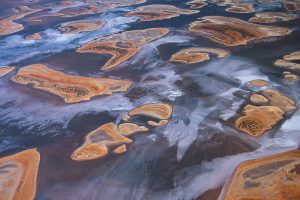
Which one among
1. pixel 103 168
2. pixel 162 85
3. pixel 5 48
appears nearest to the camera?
pixel 103 168

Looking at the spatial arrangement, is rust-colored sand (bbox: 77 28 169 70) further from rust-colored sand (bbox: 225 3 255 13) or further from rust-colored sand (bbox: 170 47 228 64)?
rust-colored sand (bbox: 225 3 255 13)

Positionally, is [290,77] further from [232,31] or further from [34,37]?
[34,37]

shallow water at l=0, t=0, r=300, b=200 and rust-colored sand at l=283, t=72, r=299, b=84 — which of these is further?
rust-colored sand at l=283, t=72, r=299, b=84

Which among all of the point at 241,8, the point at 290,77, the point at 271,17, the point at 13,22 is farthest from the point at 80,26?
the point at 290,77

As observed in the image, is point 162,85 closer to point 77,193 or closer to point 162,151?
point 162,151

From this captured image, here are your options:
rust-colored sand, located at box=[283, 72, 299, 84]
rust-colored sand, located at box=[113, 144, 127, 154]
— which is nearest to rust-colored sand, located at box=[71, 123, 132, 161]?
rust-colored sand, located at box=[113, 144, 127, 154]

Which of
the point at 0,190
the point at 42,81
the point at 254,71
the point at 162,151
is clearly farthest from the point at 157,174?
the point at 42,81

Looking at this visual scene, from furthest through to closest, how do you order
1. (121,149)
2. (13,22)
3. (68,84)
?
1. (13,22)
2. (68,84)
3. (121,149)
